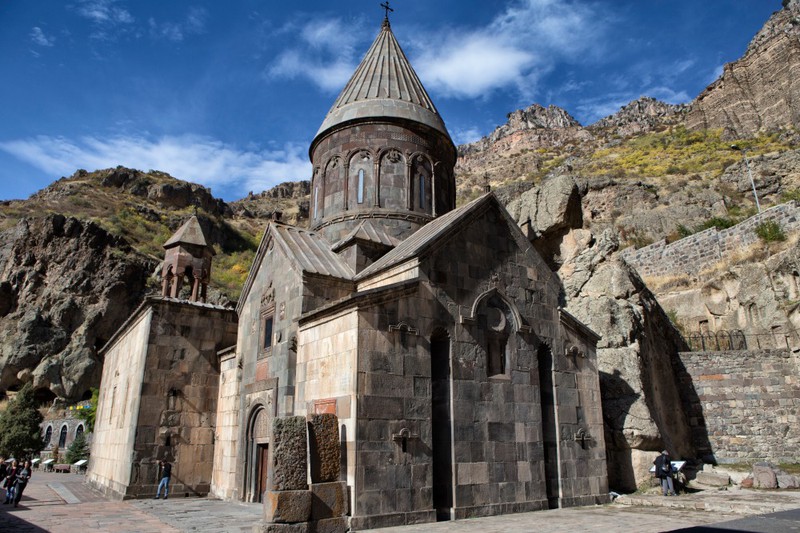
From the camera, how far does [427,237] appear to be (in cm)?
912

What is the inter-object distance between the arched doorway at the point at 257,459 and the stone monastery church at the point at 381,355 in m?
0.04

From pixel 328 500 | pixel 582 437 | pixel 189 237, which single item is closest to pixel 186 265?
pixel 189 237

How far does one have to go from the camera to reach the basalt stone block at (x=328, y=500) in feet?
20.5

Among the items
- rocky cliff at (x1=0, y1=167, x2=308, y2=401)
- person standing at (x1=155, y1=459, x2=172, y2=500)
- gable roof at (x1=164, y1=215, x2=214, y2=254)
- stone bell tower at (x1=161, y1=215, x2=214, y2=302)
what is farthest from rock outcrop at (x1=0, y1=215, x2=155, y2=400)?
person standing at (x1=155, y1=459, x2=172, y2=500)

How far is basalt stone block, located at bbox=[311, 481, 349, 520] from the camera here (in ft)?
20.5

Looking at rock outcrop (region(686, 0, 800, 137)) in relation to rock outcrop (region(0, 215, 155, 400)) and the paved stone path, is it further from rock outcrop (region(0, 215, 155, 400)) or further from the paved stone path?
rock outcrop (region(0, 215, 155, 400))

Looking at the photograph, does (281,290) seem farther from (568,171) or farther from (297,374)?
(568,171)

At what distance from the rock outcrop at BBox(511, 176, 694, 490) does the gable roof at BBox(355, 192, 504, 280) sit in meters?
4.33

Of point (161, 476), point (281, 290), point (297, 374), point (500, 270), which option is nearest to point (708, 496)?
point (500, 270)

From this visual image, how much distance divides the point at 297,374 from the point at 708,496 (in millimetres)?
7418

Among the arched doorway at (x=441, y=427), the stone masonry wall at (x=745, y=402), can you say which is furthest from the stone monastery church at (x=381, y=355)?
the stone masonry wall at (x=745, y=402)

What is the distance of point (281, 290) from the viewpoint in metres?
9.62

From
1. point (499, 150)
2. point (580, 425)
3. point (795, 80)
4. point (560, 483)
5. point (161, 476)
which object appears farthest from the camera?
point (499, 150)

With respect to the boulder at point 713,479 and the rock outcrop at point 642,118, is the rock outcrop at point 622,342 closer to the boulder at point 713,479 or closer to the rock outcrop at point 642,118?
the boulder at point 713,479
